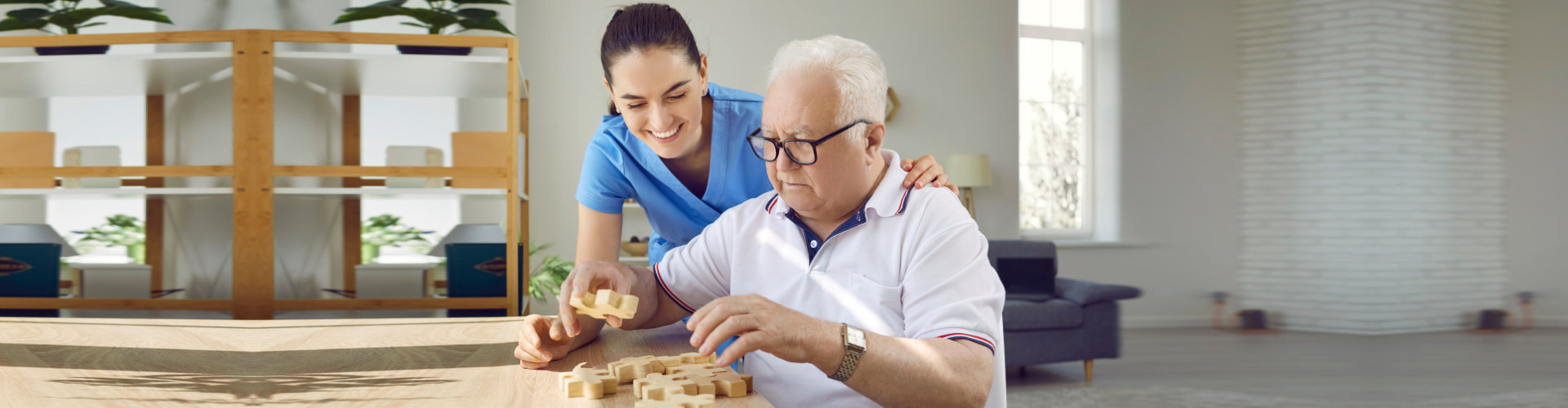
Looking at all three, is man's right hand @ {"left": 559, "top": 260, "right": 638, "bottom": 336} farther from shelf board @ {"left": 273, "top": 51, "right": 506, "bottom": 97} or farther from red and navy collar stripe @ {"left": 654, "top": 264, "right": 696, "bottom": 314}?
shelf board @ {"left": 273, "top": 51, "right": 506, "bottom": 97}

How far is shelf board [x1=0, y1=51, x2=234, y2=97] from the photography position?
250 centimetres

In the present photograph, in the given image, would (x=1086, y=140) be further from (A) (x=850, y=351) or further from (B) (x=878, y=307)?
(A) (x=850, y=351)

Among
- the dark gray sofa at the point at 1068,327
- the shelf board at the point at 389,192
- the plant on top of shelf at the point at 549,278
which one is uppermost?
the shelf board at the point at 389,192

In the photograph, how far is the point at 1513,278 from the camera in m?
2.25

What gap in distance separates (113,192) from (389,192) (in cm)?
84

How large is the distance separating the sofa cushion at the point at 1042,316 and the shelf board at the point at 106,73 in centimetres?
371

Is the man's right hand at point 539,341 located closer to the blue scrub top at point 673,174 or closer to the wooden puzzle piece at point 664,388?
the wooden puzzle piece at point 664,388

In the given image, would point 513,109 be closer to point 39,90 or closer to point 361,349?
point 361,349

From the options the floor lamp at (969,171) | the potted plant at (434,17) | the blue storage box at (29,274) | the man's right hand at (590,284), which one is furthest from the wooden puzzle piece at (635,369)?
the floor lamp at (969,171)

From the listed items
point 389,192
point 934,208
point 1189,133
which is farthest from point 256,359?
point 1189,133

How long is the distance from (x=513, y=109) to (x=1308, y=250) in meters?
2.64

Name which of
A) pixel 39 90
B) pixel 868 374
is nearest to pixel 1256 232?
pixel 868 374

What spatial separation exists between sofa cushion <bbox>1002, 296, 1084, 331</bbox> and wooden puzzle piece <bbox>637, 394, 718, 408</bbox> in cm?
375

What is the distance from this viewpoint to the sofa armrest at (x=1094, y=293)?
14.5 feet
